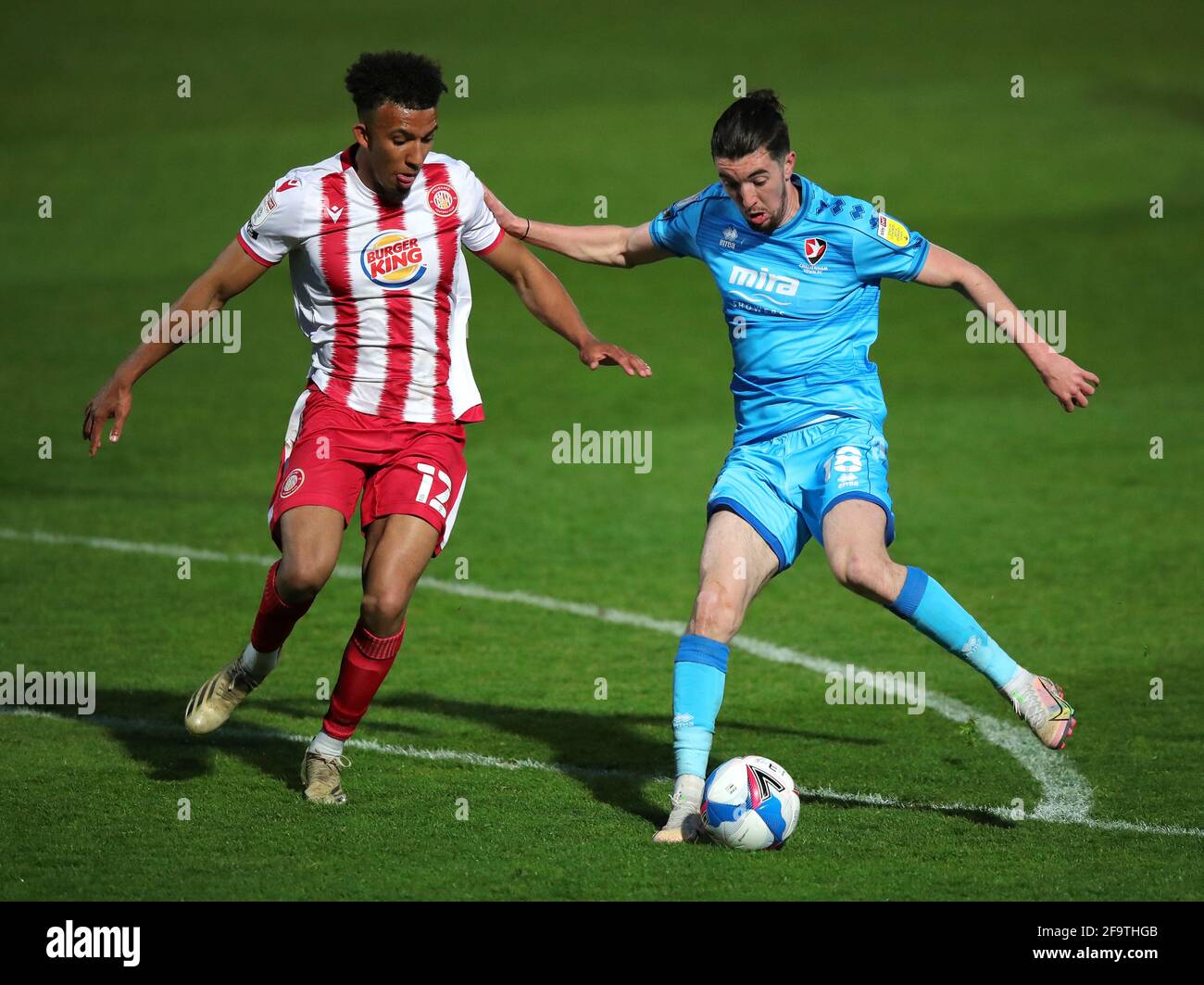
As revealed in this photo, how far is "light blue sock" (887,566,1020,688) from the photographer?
6.05 metres

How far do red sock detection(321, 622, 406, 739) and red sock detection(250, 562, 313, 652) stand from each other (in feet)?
0.84

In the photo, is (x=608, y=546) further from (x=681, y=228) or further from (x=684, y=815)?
(x=684, y=815)

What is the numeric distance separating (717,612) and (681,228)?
161 centimetres

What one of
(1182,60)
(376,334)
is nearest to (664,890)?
(376,334)

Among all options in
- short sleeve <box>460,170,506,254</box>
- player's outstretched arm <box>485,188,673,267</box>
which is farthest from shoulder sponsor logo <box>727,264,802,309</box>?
short sleeve <box>460,170,506,254</box>

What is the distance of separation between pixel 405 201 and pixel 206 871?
8.39 feet

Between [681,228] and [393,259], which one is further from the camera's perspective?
[681,228]

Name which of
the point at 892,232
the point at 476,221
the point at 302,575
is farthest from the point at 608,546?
the point at 302,575

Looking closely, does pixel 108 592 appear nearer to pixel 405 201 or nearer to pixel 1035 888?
pixel 405 201

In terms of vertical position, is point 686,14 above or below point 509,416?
above

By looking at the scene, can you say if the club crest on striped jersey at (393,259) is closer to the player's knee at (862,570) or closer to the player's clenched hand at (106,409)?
the player's clenched hand at (106,409)

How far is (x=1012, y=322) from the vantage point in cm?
624

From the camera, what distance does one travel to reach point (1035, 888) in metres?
5.27

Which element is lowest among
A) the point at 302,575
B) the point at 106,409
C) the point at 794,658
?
the point at 794,658
